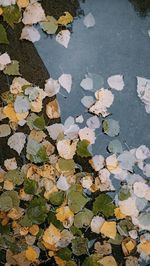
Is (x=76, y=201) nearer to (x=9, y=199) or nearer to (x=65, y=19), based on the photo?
(x=9, y=199)

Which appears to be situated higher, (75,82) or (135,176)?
(75,82)

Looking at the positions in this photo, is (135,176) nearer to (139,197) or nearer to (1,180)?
(139,197)

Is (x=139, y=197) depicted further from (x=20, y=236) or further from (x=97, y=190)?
(x=20, y=236)

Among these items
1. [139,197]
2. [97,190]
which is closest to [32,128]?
[97,190]

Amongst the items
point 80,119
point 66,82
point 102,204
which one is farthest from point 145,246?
point 66,82

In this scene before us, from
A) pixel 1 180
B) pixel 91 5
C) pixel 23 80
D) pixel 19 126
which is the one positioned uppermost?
pixel 91 5
